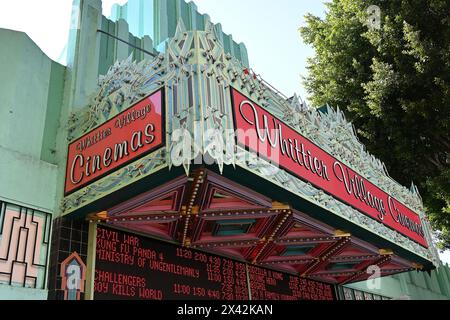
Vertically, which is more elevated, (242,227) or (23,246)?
(242,227)

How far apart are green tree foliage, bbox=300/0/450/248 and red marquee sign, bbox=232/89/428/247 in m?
3.88

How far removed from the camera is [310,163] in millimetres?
9484

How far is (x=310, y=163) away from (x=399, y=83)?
803 cm

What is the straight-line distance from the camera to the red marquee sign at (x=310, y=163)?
7895mm

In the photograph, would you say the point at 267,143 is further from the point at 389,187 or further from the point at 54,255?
the point at 389,187

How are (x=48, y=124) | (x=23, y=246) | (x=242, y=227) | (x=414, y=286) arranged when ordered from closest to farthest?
(x=23, y=246)
(x=48, y=124)
(x=242, y=227)
(x=414, y=286)

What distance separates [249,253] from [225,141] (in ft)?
17.7

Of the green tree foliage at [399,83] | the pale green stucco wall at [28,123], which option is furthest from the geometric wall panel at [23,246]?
the green tree foliage at [399,83]

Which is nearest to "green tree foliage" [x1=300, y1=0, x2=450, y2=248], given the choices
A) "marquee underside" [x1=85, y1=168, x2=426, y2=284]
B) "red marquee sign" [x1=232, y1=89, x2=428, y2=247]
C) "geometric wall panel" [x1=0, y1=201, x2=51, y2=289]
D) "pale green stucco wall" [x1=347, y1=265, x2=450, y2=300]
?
"pale green stucco wall" [x1=347, y1=265, x2=450, y2=300]

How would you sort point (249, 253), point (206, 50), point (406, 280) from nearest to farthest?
point (206, 50) < point (249, 253) < point (406, 280)

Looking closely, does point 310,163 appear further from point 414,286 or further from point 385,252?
point 414,286

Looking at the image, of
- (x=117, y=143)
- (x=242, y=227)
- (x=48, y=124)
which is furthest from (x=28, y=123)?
(x=242, y=227)

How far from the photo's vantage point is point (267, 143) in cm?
816

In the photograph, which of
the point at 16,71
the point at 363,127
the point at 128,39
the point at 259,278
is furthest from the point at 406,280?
the point at 16,71
